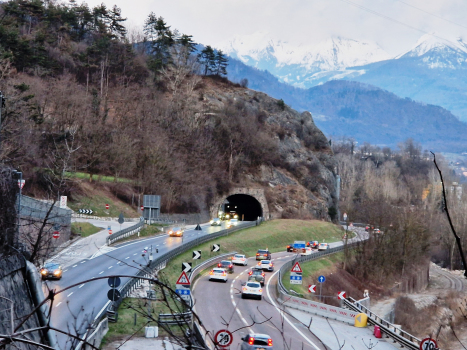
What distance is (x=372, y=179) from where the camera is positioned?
5832 inches

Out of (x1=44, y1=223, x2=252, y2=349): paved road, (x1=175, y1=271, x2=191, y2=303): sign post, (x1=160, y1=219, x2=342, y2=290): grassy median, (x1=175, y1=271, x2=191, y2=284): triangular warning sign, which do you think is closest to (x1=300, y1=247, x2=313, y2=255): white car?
(x1=160, y1=219, x2=342, y2=290): grassy median

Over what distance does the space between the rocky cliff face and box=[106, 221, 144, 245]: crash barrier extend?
4325 centimetres

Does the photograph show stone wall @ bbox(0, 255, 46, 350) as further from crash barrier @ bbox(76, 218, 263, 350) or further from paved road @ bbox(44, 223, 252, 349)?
paved road @ bbox(44, 223, 252, 349)

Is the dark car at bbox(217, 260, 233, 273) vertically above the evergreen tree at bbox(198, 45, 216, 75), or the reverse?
the evergreen tree at bbox(198, 45, 216, 75)

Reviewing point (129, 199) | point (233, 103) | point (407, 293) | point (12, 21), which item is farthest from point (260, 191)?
point (12, 21)

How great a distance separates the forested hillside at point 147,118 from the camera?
7506 centimetres

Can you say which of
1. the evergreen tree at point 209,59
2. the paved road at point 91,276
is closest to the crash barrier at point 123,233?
the paved road at point 91,276

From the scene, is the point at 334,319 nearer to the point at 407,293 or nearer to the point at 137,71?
the point at 407,293

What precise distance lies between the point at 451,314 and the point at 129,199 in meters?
42.5

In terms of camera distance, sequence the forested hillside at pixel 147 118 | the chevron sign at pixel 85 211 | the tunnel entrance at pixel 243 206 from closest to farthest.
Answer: the chevron sign at pixel 85 211, the forested hillside at pixel 147 118, the tunnel entrance at pixel 243 206

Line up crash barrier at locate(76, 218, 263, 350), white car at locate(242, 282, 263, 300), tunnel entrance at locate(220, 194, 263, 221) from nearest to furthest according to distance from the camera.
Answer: crash barrier at locate(76, 218, 263, 350) < white car at locate(242, 282, 263, 300) < tunnel entrance at locate(220, 194, 263, 221)

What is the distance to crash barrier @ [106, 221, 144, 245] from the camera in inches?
1987

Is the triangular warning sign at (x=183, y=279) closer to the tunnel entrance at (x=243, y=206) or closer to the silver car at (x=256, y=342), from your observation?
the silver car at (x=256, y=342)

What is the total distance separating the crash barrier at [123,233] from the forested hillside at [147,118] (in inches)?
323
